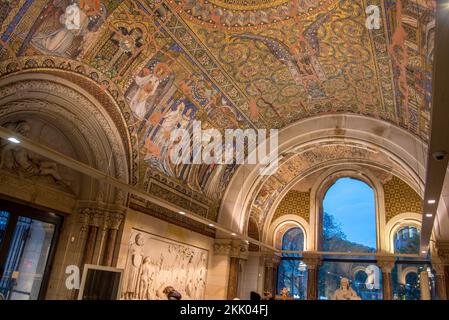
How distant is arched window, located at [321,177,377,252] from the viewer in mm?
17094

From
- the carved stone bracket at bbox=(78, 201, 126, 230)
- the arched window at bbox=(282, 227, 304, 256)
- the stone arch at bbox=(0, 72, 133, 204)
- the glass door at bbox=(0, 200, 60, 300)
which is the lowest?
the glass door at bbox=(0, 200, 60, 300)

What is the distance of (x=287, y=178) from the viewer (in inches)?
679

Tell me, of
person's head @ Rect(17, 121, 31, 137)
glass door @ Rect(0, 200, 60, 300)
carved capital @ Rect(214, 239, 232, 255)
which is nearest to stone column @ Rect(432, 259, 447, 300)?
carved capital @ Rect(214, 239, 232, 255)

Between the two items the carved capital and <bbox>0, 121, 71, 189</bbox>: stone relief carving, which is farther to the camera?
the carved capital

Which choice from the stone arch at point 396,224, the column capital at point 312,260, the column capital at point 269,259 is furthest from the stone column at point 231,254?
the stone arch at point 396,224

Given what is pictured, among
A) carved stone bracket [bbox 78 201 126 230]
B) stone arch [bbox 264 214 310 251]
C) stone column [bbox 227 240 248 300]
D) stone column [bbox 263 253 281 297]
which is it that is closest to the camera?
carved stone bracket [bbox 78 201 126 230]

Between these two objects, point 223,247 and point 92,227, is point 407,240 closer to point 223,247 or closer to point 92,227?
point 223,247

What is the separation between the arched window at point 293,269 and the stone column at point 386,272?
3.49 meters

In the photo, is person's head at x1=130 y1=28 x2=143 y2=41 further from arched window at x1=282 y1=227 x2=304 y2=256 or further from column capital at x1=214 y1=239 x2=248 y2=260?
arched window at x1=282 y1=227 x2=304 y2=256

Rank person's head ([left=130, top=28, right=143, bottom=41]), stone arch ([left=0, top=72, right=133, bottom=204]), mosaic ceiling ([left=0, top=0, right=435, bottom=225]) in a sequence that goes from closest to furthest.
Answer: mosaic ceiling ([left=0, top=0, right=435, bottom=225]) < stone arch ([left=0, top=72, right=133, bottom=204]) < person's head ([left=130, top=28, right=143, bottom=41])

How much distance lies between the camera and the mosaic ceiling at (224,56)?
742cm

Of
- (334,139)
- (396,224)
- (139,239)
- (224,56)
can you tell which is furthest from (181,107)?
(396,224)

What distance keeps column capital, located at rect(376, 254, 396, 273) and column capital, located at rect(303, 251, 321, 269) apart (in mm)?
2623

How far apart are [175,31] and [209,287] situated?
9.55 metres
